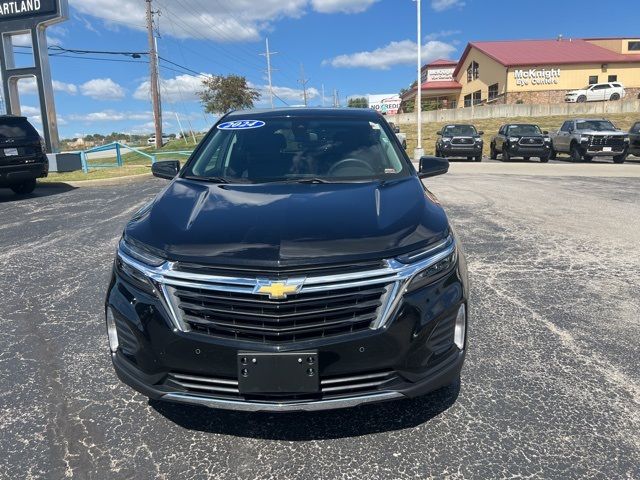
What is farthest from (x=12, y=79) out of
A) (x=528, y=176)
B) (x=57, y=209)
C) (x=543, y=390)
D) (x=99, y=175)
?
(x=543, y=390)

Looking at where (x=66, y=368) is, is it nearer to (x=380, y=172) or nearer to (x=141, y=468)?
(x=141, y=468)

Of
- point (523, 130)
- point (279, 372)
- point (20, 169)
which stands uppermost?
point (523, 130)

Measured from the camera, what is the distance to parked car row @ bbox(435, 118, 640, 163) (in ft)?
63.5

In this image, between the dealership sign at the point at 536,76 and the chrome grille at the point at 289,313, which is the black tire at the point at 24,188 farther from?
the dealership sign at the point at 536,76

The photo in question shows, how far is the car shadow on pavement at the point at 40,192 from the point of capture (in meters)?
11.4

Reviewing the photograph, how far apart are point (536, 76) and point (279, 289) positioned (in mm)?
53198

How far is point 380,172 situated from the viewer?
344cm

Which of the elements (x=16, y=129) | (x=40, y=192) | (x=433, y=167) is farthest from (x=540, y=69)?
(x=433, y=167)

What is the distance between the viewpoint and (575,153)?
20656 millimetres

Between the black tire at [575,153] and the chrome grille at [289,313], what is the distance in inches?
833

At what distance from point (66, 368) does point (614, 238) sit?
6392 mm

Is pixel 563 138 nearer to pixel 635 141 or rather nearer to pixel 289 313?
pixel 635 141

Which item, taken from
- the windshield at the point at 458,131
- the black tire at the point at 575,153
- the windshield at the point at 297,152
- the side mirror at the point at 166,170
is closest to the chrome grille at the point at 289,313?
the windshield at the point at 297,152

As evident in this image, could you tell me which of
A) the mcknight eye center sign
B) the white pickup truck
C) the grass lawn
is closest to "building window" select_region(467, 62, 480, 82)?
the white pickup truck
